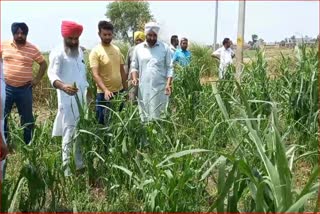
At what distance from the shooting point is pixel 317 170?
1.73m

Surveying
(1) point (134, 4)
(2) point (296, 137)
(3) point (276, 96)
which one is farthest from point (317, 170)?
(1) point (134, 4)

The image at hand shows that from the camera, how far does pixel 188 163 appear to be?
241cm

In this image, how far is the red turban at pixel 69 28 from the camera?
3.28 meters

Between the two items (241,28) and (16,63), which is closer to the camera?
(16,63)

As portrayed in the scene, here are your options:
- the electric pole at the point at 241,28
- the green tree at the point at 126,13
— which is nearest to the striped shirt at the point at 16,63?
the electric pole at the point at 241,28

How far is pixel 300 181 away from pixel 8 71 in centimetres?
278

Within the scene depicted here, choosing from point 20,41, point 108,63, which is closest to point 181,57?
point 108,63

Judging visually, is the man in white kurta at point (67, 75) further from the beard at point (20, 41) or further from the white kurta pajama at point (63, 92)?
the beard at point (20, 41)

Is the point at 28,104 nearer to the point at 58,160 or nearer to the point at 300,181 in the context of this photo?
the point at 58,160

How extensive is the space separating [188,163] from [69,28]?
146 centimetres

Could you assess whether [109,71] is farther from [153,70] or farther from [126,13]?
[126,13]

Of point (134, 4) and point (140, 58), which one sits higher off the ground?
point (134, 4)

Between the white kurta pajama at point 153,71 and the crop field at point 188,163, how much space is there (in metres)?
0.47

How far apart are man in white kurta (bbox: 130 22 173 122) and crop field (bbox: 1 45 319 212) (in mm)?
452
